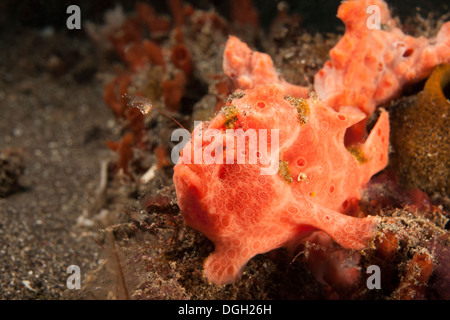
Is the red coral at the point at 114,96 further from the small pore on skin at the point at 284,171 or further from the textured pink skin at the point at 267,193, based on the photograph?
the small pore on skin at the point at 284,171

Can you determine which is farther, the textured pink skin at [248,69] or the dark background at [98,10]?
the dark background at [98,10]

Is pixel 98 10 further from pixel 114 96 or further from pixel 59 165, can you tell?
pixel 59 165

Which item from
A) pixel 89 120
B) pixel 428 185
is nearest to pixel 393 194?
pixel 428 185

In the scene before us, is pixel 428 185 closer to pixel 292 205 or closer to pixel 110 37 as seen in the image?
pixel 292 205

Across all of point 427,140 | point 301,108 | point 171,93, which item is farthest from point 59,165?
point 427,140

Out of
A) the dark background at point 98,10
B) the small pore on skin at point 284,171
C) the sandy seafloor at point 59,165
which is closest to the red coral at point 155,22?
the dark background at point 98,10
